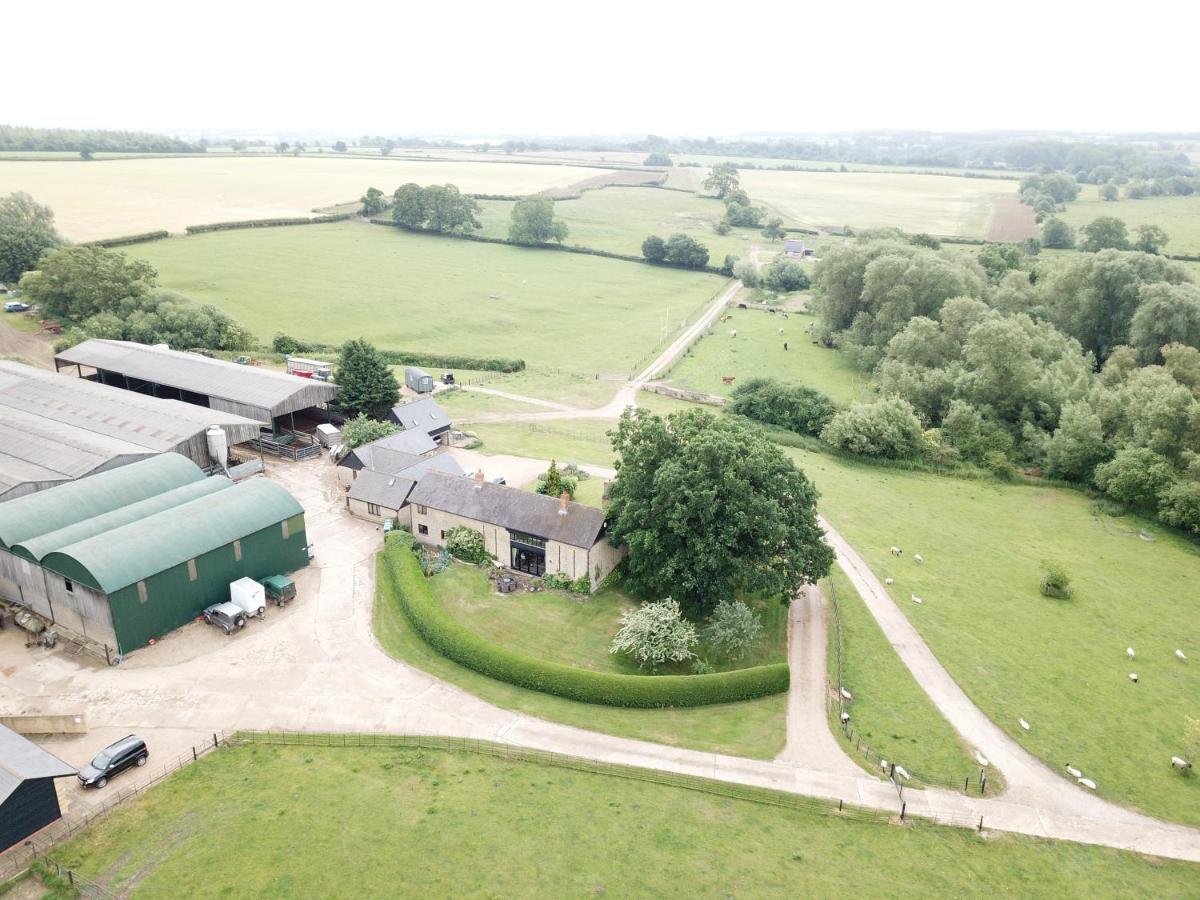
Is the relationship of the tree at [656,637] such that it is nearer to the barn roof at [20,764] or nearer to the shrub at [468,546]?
the shrub at [468,546]

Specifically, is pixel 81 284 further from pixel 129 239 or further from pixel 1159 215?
pixel 1159 215

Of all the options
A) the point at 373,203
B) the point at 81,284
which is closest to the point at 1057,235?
the point at 373,203

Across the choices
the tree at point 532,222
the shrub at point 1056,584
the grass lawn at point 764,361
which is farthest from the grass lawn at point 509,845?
the tree at point 532,222

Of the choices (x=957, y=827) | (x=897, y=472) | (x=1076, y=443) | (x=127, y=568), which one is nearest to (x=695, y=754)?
(x=957, y=827)

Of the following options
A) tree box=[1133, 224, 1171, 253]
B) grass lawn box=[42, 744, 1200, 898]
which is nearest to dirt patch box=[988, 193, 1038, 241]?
tree box=[1133, 224, 1171, 253]

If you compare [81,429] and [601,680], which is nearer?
[601,680]
